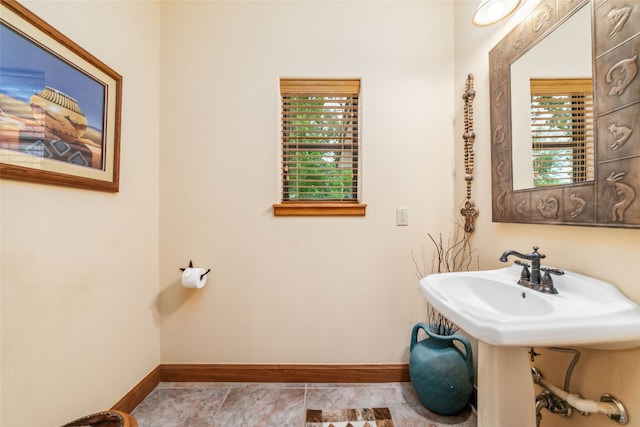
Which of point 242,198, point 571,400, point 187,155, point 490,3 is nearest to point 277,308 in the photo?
point 242,198

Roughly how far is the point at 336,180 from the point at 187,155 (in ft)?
3.15

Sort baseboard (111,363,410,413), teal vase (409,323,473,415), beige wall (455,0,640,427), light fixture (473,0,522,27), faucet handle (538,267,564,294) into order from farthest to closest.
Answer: baseboard (111,363,410,413) → teal vase (409,323,473,415) → light fixture (473,0,522,27) → faucet handle (538,267,564,294) → beige wall (455,0,640,427)

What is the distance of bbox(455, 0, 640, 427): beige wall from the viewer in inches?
27.5

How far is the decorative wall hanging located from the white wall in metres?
0.14

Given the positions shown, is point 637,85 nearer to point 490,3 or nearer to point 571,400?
point 490,3

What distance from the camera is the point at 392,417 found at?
1.23m

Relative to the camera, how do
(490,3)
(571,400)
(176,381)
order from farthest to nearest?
1. (176,381)
2. (490,3)
3. (571,400)

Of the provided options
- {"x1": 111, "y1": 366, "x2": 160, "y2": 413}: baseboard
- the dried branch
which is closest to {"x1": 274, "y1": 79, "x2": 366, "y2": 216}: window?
the dried branch

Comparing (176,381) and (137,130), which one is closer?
(137,130)

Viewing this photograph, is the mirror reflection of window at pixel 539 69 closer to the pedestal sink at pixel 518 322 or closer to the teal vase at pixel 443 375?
the pedestal sink at pixel 518 322

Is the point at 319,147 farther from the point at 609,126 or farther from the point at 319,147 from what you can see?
the point at 609,126

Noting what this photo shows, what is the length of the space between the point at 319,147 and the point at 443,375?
4.74 feet

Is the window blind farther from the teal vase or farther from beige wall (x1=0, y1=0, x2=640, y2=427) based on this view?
the teal vase

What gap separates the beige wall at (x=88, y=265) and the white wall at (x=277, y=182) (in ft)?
0.39
